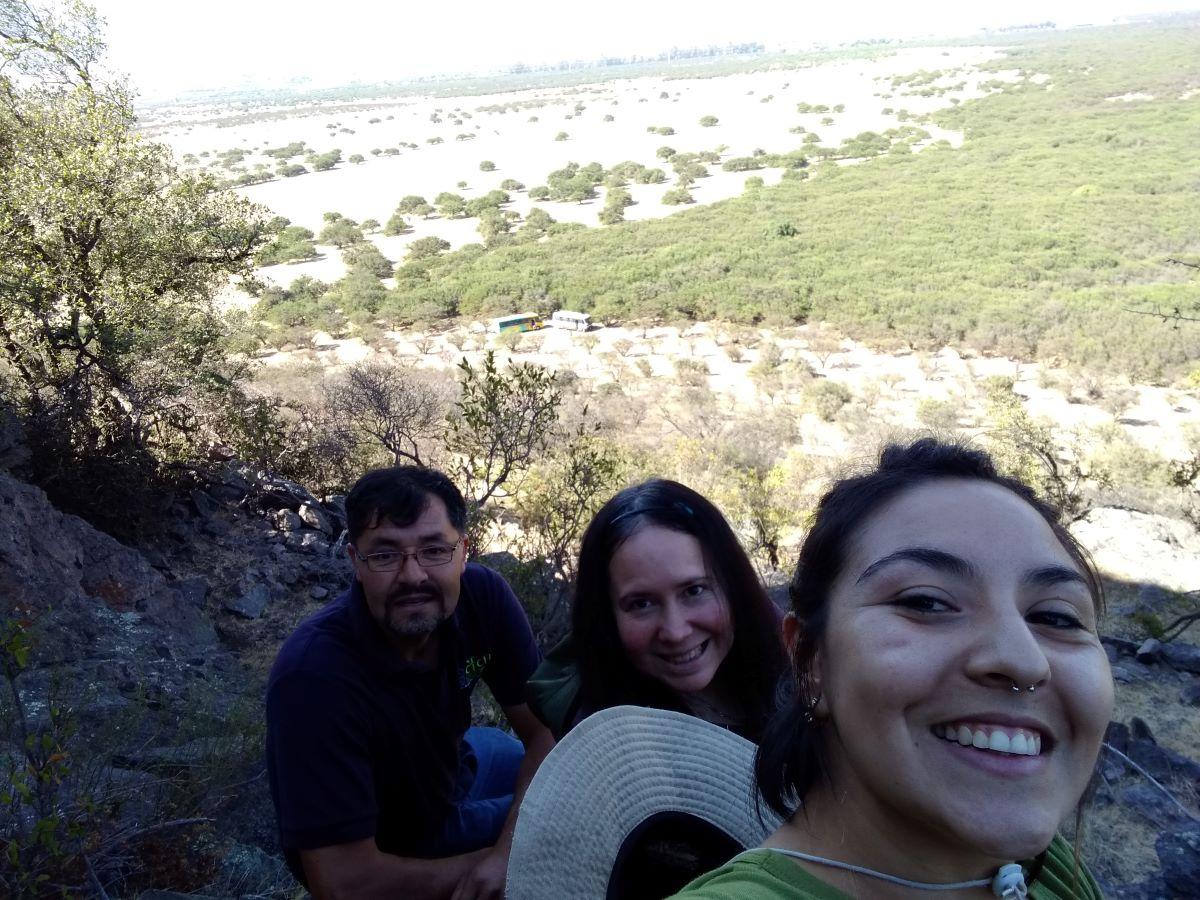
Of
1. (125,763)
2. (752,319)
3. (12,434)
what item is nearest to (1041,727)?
(125,763)

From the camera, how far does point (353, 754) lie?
217 cm

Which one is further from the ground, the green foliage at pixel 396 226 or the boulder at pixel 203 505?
the green foliage at pixel 396 226

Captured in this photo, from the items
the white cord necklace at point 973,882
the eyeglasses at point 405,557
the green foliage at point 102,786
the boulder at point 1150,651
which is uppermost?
the white cord necklace at point 973,882

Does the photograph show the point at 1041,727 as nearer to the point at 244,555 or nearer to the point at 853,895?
the point at 853,895

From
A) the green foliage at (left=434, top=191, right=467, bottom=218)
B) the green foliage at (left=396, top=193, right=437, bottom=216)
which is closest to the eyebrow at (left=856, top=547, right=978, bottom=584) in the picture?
the green foliage at (left=434, top=191, right=467, bottom=218)

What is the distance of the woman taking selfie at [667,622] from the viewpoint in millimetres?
2061

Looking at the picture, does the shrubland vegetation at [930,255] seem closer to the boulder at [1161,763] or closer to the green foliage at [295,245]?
the green foliage at [295,245]

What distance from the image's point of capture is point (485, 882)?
7.47 feet

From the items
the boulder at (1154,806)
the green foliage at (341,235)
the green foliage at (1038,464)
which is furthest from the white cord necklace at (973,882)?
the green foliage at (341,235)

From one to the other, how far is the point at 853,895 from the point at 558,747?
843 millimetres

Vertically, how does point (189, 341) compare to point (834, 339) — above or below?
above

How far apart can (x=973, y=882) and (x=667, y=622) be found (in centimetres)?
106

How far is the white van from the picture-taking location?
23.2 meters

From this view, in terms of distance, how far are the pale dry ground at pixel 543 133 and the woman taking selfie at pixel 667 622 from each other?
30.1 metres
